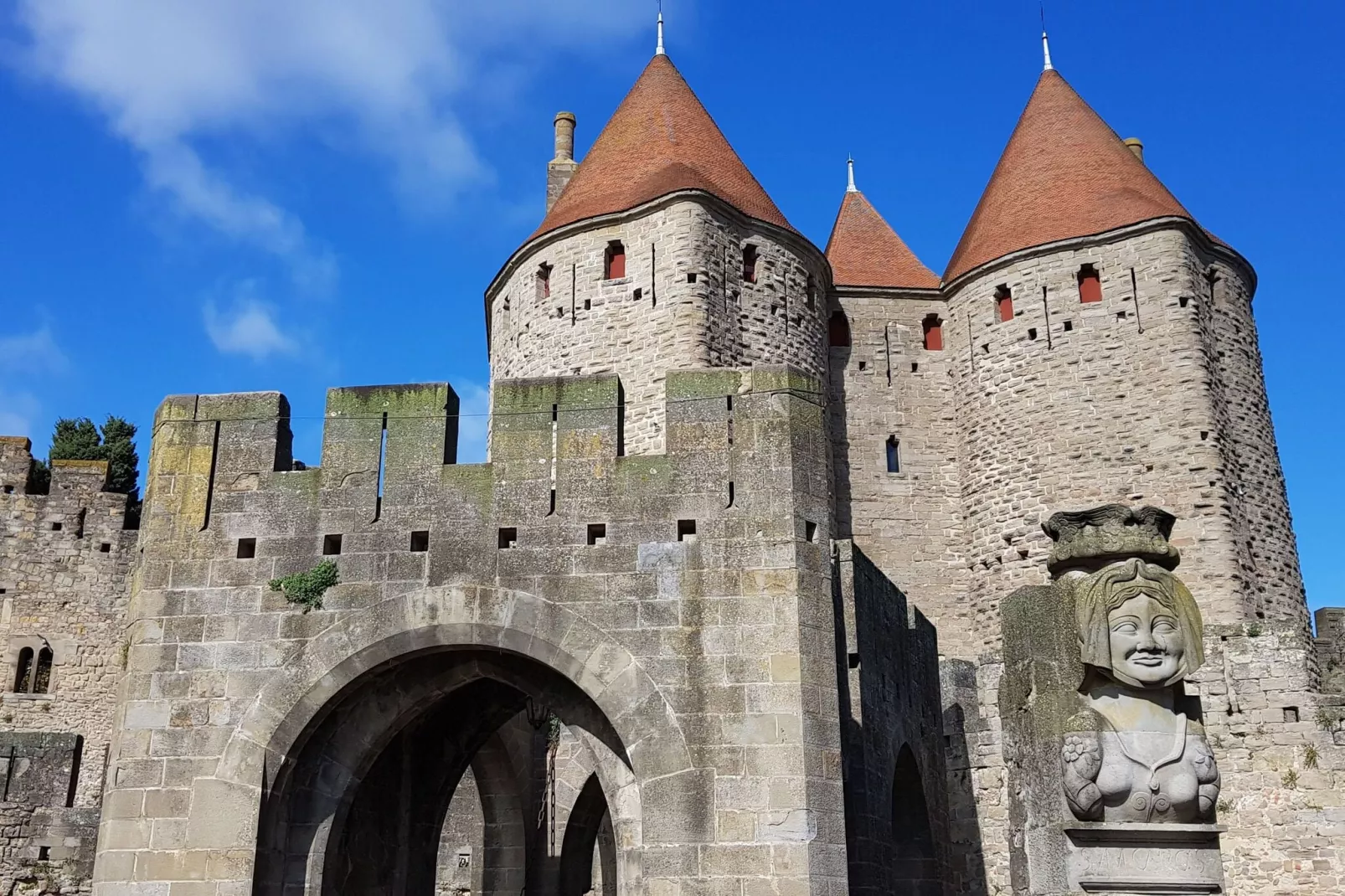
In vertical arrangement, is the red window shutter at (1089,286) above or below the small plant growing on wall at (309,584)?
above

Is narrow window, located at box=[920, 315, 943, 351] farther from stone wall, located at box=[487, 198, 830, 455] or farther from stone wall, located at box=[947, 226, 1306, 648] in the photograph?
stone wall, located at box=[487, 198, 830, 455]

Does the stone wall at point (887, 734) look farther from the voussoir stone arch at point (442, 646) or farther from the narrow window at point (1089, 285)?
the narrow window at point (1089, 285)

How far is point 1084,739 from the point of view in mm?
6973

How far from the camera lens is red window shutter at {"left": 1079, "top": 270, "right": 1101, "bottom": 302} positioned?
2589cm

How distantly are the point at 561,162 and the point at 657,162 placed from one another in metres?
4.67

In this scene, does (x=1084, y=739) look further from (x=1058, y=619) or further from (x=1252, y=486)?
(x=1252, y=486)

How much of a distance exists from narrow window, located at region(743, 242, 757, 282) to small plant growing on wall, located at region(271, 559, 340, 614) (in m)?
15.8

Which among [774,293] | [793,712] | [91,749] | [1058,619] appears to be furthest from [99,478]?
[1058,619]

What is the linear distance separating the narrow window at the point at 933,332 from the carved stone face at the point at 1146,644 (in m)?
21.0

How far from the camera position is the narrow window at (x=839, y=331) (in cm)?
2770

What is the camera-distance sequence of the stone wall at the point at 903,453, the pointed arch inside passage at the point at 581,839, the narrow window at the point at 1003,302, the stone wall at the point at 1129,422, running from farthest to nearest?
the narrow window at the point at 1003,302 < the stone wall at the point at 903,453 < the stone wall at the point at 1129,422 < the pointed arch inside passage at the point at 581,839

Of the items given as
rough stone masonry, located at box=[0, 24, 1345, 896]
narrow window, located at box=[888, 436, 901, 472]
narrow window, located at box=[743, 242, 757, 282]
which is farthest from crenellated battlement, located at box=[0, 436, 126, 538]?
narrow window, located at box=[888, 436, 901, 472]

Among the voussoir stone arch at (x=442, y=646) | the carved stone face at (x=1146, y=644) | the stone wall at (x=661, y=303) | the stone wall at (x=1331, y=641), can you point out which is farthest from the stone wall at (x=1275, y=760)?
the carved stone face at (x=1146, y=644)

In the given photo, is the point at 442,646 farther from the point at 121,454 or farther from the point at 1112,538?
the point at 121,454
